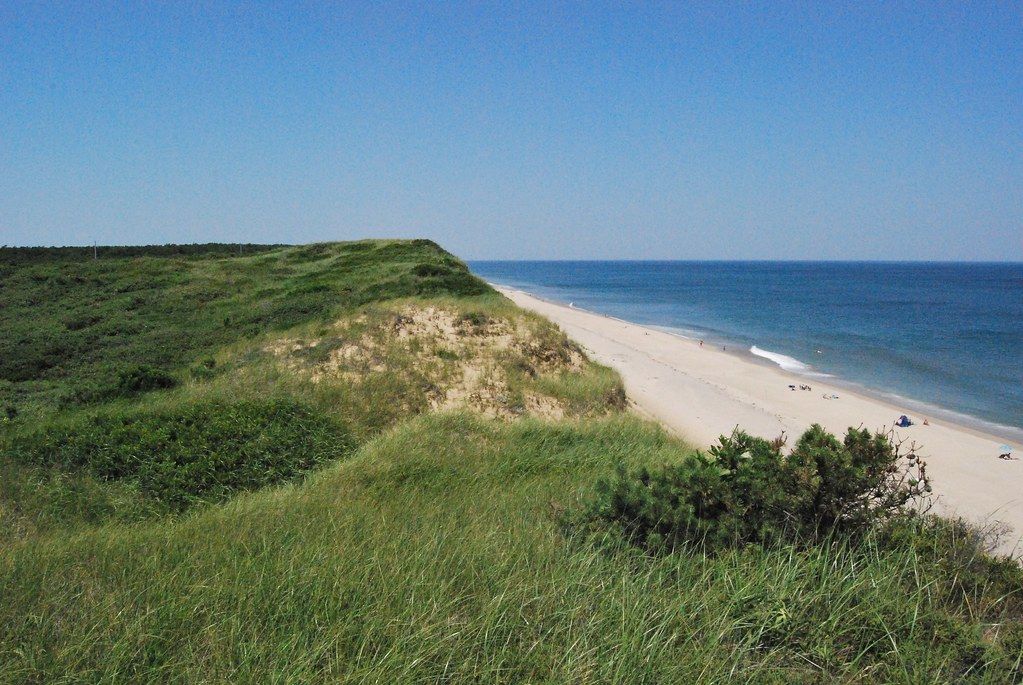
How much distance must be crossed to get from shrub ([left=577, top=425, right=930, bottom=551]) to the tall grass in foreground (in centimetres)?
31

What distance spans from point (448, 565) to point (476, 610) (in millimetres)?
658

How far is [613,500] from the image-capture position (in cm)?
586

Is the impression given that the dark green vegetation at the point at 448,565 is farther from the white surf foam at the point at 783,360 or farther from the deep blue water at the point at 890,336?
the white surf foam at the point at 783,360

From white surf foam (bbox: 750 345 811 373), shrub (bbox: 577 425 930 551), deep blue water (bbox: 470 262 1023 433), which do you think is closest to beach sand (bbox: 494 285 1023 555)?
white surf foam (bbox: 750 345 811 373)

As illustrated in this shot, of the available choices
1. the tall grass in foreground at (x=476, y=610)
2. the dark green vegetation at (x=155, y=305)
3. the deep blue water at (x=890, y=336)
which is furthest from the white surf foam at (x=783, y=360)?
the tall grass in foreground at (x=476, y=610)

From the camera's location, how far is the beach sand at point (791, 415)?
1460 centimetres

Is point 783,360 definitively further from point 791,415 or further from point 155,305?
point 155,305

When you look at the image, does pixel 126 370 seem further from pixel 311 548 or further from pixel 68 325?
pixel 311 548

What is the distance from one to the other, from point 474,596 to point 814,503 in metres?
3.09

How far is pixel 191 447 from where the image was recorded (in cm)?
950

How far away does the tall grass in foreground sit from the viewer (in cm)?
348

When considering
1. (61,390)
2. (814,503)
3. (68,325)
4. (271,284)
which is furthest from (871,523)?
(271,284)

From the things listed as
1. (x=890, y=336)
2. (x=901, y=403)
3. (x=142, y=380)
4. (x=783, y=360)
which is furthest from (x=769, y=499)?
(x=890, y=336)

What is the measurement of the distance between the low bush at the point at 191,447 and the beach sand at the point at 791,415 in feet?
27.6
